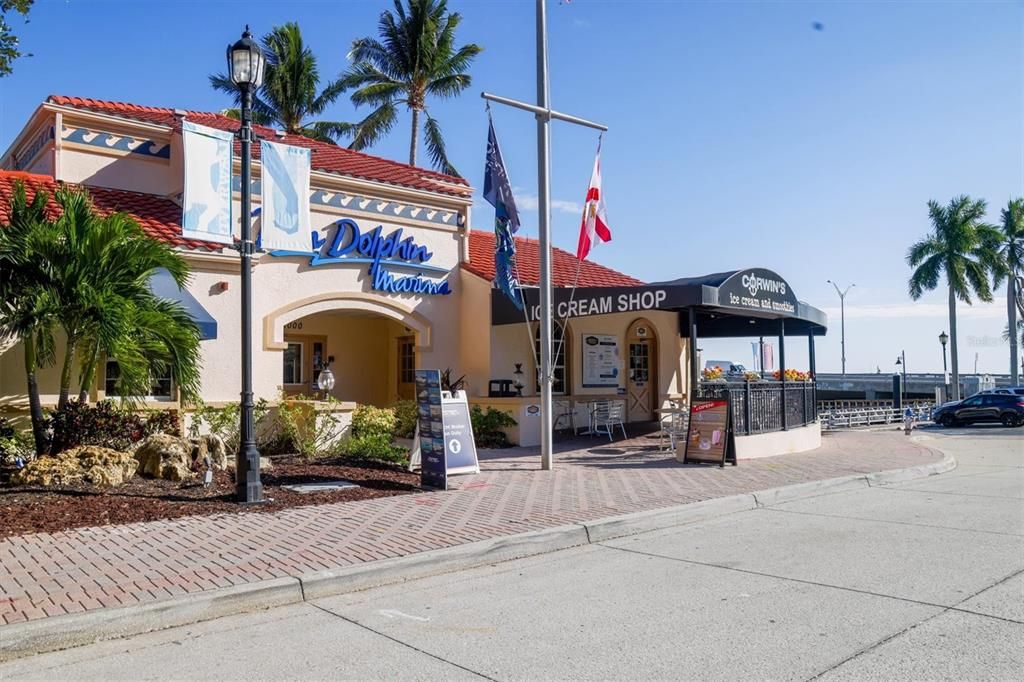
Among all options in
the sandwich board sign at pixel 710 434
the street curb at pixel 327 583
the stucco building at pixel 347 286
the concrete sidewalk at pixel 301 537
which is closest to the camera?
the street curb at pixel 327 583

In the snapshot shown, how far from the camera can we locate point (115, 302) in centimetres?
987

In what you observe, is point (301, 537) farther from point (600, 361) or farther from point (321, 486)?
point (600, 361)

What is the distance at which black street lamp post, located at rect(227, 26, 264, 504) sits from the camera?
9.47 m

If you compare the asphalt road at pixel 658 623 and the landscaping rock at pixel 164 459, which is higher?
the landscaping rock at pixel 164 459

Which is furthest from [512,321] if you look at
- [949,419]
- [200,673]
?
[949,419]

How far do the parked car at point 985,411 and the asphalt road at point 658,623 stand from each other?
24.4 metres

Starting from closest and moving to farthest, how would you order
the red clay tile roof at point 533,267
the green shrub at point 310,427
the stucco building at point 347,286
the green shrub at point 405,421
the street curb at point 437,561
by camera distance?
the street curb at point 437,561 < the green shrub at point 310,427 < the stucco building at point 347,286 < the green shrub at point 405,421 < the red clay tile roof at point 533,267

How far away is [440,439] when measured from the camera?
35.9 feet

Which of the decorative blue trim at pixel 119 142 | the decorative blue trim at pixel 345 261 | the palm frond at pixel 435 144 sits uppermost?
the palm frond at pixel 435 144

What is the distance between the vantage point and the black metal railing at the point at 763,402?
47.3 feet

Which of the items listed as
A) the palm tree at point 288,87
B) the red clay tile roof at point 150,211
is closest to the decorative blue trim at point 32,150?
the red clay tile roof at point 150,211

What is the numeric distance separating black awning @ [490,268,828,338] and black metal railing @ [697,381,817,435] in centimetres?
141

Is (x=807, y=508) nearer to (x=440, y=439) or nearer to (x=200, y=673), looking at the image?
(x=440, y=439)

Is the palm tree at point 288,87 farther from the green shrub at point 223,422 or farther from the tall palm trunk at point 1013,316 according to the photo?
the tall palm trunk at point 1013,316
